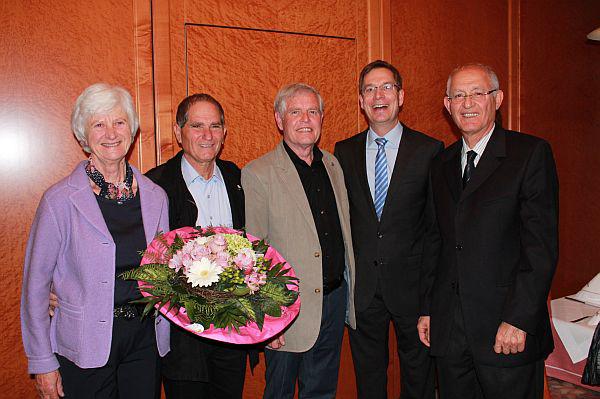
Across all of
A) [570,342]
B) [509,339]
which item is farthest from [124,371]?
[570,342]

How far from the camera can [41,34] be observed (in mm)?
2898

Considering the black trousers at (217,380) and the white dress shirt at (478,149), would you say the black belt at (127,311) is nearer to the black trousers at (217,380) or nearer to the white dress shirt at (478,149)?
the black trousers at (217,380)

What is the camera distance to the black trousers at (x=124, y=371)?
7.09ft

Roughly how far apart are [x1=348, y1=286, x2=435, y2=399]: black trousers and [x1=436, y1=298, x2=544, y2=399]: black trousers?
1.12ft

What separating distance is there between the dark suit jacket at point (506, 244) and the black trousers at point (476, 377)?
48 millimetres

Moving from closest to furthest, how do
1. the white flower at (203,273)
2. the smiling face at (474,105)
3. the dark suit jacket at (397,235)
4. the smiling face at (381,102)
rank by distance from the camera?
the white flower at (203,273) → the smiling face at (474,105) → the dark suit jacket at (397,235) → the smiling face at (381,102)

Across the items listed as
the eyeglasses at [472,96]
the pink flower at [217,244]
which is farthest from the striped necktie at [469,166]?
the pink flower at [217,244]

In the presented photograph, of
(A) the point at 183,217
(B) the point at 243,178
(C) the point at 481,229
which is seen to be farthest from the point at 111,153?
(C) the point at 481,229

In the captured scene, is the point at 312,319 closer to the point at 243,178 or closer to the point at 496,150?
the point at 243,178

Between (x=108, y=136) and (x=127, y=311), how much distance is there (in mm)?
767

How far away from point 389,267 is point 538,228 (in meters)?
0.86

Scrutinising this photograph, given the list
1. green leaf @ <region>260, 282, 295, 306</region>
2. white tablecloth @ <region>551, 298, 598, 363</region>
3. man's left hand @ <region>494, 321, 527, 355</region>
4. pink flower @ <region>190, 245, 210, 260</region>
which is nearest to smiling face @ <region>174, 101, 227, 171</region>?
pink flower @ <region>190, 245, 210, 260</region>

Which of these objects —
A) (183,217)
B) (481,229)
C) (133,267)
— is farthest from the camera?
(183,217)

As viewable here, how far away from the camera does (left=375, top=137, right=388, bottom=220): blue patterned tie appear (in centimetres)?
297
